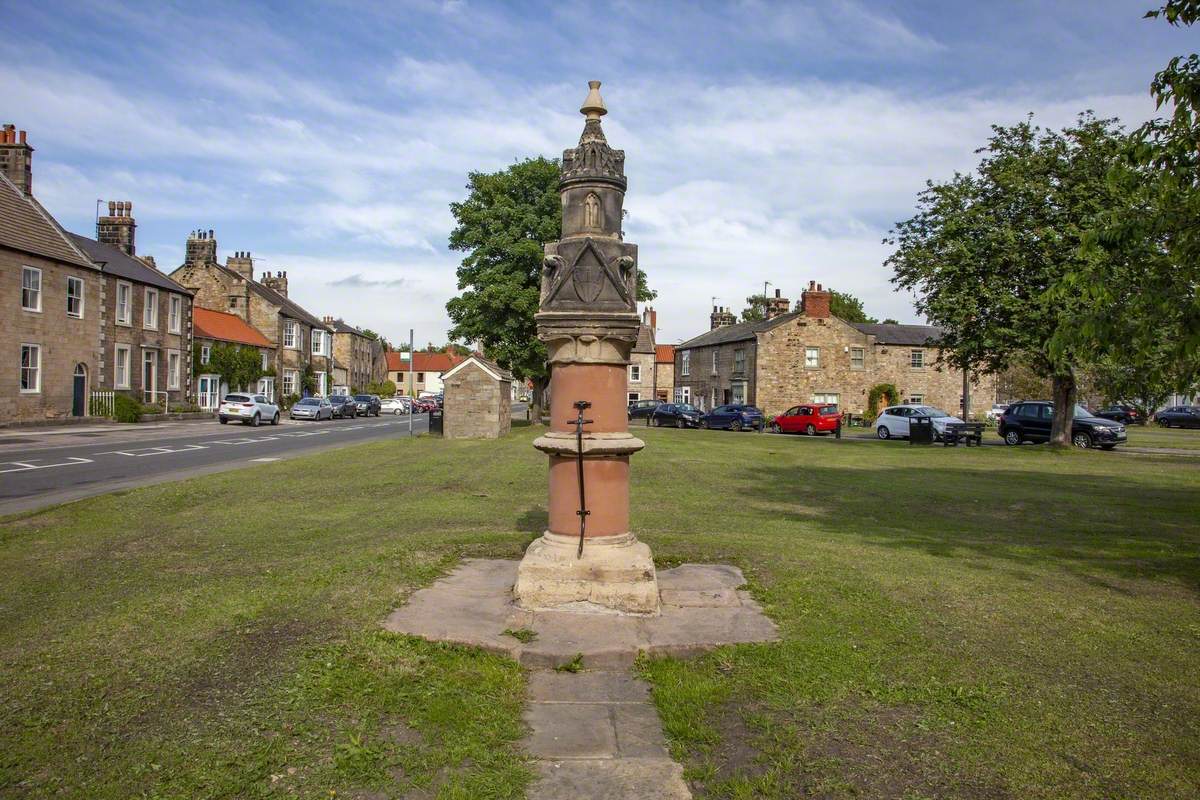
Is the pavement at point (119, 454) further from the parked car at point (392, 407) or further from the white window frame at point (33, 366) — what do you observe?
the parked car at point (392, 407)

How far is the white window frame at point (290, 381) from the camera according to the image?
60906mm

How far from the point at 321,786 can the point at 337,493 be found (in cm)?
1097

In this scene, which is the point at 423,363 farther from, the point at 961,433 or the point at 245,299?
the point at 961,433

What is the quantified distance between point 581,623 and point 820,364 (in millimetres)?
50053

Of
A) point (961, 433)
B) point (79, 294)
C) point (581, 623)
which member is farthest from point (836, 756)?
point (79, 294)

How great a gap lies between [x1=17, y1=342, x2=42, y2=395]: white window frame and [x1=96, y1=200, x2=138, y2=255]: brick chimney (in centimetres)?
1325

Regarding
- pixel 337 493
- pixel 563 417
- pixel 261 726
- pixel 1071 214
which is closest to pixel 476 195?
pixel 1071 214

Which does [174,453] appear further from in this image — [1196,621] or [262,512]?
[1196,621]

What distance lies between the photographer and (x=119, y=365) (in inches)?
1576

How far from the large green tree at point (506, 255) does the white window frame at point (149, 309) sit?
613 inches

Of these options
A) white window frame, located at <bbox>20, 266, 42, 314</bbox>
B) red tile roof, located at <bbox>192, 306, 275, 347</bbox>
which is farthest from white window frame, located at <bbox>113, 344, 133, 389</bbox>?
red tile roof, located at <bbox>192, 306, 275, 347</bbox>

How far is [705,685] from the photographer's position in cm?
502

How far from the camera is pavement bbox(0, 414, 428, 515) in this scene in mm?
14700

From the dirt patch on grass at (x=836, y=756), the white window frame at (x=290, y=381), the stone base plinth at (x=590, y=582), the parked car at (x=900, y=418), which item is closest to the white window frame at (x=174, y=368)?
the white window frame at (x=290, y=381)
